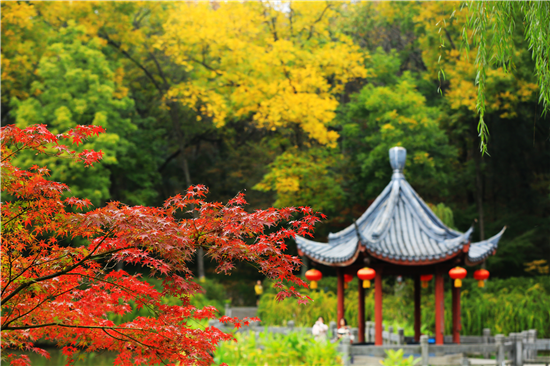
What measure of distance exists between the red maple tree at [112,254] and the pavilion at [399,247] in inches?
159

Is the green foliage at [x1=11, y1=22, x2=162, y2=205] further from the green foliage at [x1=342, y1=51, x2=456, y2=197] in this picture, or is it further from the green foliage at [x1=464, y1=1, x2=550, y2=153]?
the green foliage at [x1=464, y1=1, x2=550, y2=153]

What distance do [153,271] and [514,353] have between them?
661 cm

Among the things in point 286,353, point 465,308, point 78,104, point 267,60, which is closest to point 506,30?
point 286,353

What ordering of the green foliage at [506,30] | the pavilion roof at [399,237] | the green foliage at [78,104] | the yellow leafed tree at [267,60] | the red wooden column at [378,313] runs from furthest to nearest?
the yellow leafed tree at [267,60] → the green foliage at [78,104] → the red wooden column at [378,313] → the pavilion roof at [399,237] → the green foliage at [506,30]

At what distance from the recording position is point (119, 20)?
1814cm

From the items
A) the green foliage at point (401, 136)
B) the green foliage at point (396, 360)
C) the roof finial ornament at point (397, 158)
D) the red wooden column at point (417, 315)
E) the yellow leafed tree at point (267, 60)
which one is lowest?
the green foliage at point (396, 360)

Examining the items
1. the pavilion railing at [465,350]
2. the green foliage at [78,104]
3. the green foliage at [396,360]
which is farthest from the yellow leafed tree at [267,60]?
the green foliage at [396,360]

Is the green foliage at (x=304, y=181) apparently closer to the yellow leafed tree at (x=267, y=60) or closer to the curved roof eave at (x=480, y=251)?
the yellow leafed tree at (x=267, y=60)

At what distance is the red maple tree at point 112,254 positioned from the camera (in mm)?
3445

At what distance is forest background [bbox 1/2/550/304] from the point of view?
51.5 feet

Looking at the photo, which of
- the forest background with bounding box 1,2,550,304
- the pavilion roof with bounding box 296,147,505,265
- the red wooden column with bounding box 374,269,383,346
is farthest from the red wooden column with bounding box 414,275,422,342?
the forest background with bounding box 1,2,550,304

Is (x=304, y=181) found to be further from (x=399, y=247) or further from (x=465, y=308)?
(x=399, y=247)

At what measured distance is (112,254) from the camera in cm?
354

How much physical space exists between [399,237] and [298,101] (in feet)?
24.9
